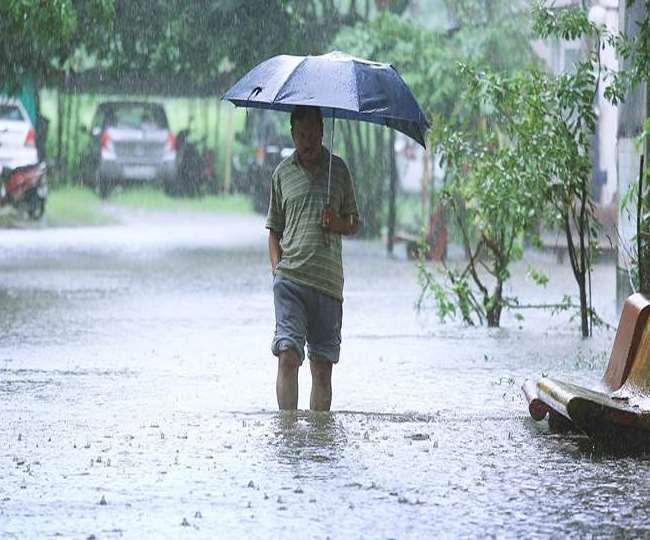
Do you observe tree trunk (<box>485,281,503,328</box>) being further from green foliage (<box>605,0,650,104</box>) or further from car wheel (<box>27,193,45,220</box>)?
car wheel (<box>27,193,45,220</box>)

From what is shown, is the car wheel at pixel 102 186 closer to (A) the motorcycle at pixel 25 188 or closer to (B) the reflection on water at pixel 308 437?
(A) the motorcycle at pixel 25 188

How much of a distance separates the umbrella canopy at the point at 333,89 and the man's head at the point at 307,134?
0.27 ft

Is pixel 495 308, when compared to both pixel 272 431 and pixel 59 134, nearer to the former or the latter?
pixel 272 431

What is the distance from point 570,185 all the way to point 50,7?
5.51m

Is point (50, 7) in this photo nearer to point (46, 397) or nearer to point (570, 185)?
point (570, 185)

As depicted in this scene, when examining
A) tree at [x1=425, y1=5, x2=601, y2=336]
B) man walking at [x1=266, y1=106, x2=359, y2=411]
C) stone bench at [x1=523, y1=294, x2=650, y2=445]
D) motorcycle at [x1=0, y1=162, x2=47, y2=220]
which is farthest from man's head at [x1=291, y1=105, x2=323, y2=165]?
motorcycle at [x1=0, y1=162, x2=47, y2=220]

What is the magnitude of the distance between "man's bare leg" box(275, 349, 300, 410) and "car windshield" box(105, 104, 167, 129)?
98.0 feet

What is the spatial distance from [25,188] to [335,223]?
25041 millimetres

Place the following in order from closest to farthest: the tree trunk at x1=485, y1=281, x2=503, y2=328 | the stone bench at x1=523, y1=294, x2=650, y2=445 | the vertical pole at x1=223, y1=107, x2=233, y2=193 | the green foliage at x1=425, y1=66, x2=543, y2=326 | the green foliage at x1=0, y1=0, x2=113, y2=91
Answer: the stone bench at x1=523, y1=294, x2=650, y2=445 < the green foliage at x1=425, y1=66, x2=543, y2=326 < the tree trunk at x1=485, y1=281, x2=503, y2=328 < the green foliage at x1=0, y1=0, x2=113, y2=91 < the vertical pole at x1=223, y1=107, x2=233, y2=193

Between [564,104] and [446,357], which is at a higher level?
[564,104]

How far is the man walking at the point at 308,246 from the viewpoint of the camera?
8852 millimetres

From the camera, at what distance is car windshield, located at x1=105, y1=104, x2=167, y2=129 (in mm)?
38656

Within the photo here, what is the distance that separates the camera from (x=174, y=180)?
134ft

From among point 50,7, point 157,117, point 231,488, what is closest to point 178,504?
point 231,488
